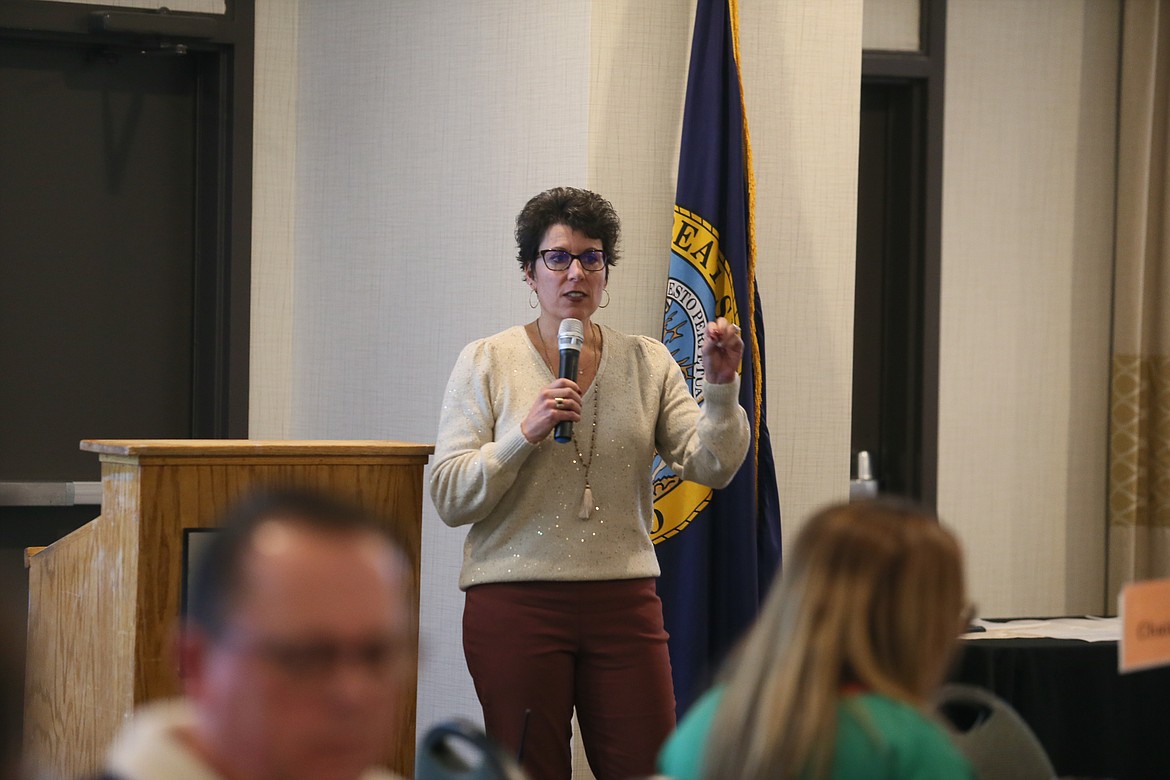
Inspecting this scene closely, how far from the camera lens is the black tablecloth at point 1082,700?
12.0 feet

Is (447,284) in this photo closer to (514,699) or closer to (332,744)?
(514,699)

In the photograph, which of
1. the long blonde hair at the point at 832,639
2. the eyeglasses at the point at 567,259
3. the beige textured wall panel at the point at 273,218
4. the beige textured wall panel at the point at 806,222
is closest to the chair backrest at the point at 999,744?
the long blonde hair at the point at 832,639

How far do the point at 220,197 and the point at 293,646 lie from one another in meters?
3.90

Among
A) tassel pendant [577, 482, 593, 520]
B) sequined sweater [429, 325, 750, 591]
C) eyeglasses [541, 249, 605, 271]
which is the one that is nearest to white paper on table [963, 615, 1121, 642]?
sequined sweater [429, 325, 750, 591]

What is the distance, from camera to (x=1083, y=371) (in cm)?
535

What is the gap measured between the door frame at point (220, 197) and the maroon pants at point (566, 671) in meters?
2.08

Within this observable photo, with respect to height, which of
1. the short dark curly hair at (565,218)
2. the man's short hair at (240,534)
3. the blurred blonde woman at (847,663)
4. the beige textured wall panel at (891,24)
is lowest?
the blurred blonde woman at (847,663)

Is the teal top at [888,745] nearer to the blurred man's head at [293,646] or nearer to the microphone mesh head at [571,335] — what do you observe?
the blurred man's head at [293,646]

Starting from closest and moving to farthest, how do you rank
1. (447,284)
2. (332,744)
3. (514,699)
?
(332,744)
(514,699)
(447,284)

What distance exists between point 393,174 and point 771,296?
49.1 inches

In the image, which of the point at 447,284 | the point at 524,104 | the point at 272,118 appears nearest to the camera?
the point at 524,104

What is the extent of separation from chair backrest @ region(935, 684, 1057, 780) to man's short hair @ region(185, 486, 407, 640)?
1.16 meters

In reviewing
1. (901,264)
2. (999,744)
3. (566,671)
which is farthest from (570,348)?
(901,264)

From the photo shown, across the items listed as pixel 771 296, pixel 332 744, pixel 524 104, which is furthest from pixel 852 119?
pixel 332 744
